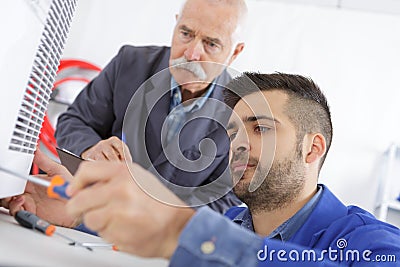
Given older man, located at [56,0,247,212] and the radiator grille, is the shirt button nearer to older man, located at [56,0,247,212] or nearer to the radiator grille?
the radiator grille

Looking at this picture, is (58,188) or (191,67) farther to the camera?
(191,67)

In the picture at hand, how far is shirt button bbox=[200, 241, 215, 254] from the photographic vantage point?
17.7 inches

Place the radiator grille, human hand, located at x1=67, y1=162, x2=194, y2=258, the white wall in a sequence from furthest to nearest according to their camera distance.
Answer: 1. the white wall
2. the radiator grille
3. human hand, located at x1=67, y1=162, x2=194, y2=258

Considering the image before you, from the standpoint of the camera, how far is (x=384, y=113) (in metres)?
2.57

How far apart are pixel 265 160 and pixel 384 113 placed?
67.4 inches

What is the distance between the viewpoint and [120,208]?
43 centimetres

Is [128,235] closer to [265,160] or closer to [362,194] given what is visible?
[265,160]

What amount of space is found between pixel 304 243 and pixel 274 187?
7.9 inches

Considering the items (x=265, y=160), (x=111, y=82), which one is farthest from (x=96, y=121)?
(x=265, y=160)

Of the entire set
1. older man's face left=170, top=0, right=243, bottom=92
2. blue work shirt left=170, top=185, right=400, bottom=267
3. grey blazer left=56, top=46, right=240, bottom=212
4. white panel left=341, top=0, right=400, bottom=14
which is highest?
white panel left=341, top=0, right=400, bottom=14

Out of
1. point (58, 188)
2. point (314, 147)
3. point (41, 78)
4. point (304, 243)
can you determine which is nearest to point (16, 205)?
point (41, 78)

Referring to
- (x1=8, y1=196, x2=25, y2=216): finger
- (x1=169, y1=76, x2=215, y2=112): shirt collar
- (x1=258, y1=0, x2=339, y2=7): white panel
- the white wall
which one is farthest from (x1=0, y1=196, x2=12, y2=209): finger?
(x1=258, y1=0, x2=339, y2=7): white panel

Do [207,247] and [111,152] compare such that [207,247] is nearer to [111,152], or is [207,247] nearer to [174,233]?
[174,233]

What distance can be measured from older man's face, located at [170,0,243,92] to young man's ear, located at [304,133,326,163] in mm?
554
